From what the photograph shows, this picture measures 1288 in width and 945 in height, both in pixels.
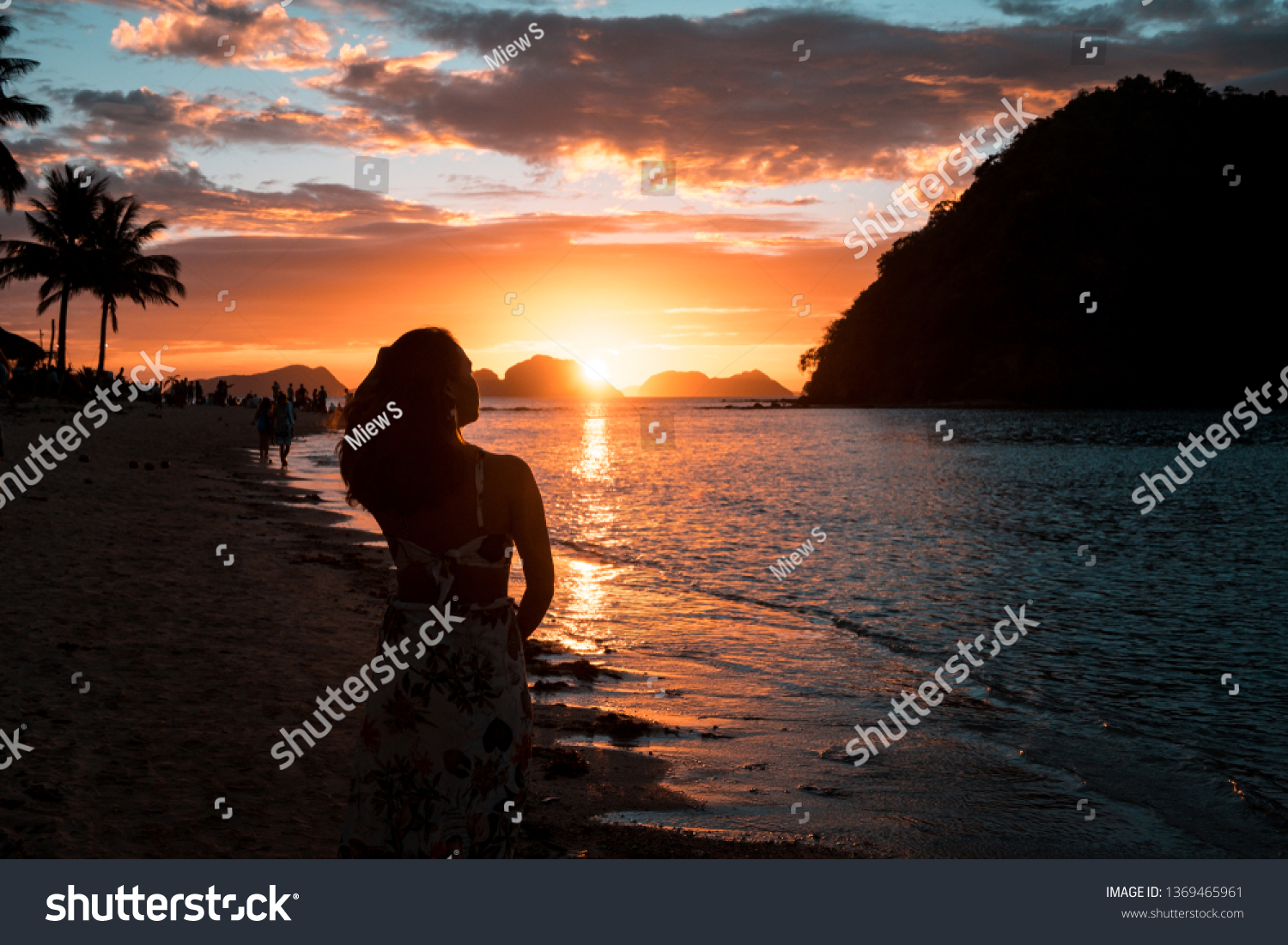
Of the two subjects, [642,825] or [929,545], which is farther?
[929,545]

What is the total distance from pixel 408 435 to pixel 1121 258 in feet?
429

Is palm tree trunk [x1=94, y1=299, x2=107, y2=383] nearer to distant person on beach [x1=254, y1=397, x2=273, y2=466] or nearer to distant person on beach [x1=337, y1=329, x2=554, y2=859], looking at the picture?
distant person on beach [x1=254, y1=397, x2=273, y2=466]

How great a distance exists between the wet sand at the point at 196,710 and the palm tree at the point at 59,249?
1782 inches

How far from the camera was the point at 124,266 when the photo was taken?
55.1 meters

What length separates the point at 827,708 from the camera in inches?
296

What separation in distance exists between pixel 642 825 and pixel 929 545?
48.7ft

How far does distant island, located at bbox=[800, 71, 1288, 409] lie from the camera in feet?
352

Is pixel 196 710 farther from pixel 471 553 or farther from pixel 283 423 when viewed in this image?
pixel 283 423

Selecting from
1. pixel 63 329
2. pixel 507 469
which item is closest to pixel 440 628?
pixel 507 469

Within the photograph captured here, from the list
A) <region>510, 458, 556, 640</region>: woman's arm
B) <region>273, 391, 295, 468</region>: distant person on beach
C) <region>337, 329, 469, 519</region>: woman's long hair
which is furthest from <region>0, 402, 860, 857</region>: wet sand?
<region>273, 391, 295, 468</region>: distant person on beach

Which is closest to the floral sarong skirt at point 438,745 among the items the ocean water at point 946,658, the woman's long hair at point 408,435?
the woman's long hair at point 408,435

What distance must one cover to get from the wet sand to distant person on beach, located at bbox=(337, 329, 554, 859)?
1.81 metres

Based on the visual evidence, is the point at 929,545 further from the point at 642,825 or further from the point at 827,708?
the point at 642,825
